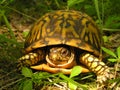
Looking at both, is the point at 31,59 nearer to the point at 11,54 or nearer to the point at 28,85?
the point at 11,54

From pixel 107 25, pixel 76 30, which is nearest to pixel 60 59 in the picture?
pixel 76 30

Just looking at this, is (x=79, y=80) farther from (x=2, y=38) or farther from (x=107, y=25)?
(x=107, y=25)

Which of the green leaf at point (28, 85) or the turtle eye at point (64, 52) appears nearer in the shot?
the green leaf at point (28, 85)

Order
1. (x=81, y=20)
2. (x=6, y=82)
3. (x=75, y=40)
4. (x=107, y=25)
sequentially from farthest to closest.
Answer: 1. (x=107, y=25)
2. (x=81, y=20)
3. (x=75, y=40)
4. (x=6, y=82)

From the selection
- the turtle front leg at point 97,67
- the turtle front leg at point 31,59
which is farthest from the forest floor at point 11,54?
the turtle front leg at point 97,67

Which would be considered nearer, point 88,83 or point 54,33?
point 88,83

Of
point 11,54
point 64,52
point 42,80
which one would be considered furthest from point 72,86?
point 11,54

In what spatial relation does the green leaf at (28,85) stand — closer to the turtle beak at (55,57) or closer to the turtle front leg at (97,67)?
the turtle beak at (55,57)
